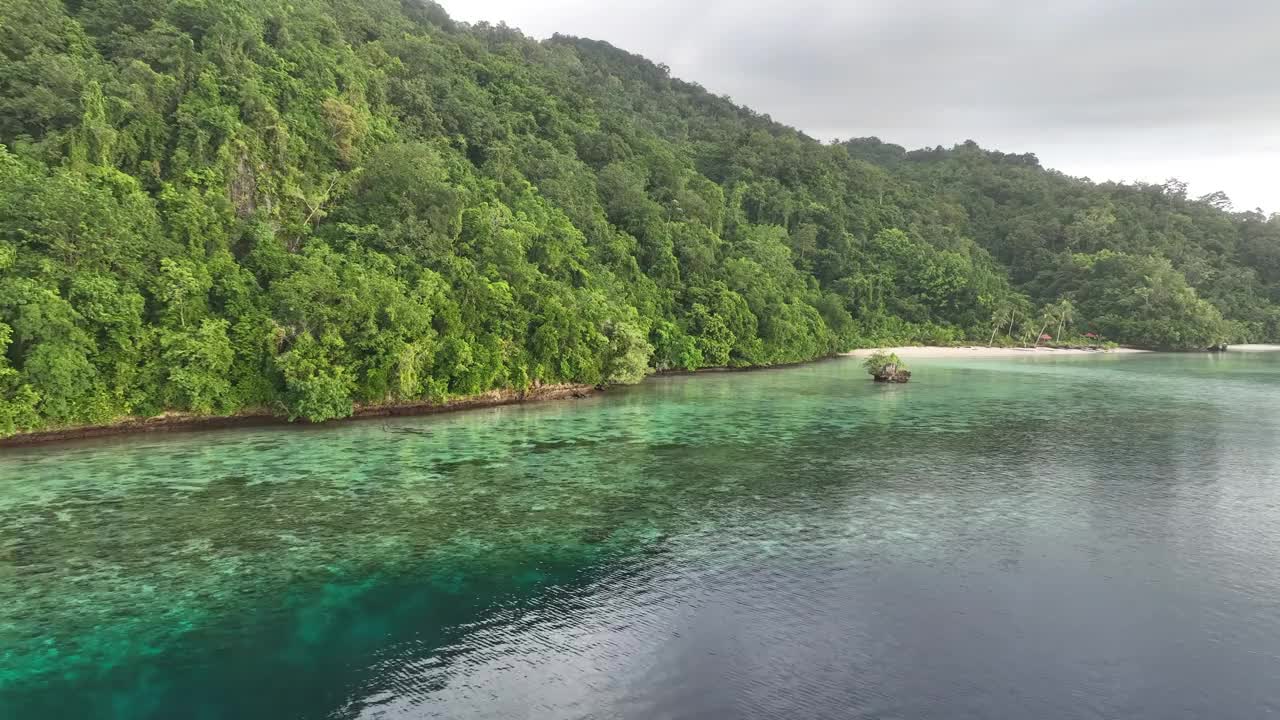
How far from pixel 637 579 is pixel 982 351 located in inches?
3786

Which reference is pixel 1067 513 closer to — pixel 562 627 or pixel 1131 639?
pixel 1131 639

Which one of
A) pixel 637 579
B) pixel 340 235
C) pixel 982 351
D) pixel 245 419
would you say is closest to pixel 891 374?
pixel 340 235

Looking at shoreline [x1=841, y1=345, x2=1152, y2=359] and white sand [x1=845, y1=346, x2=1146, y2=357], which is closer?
white sand [x1=845, y1=346, x2=1146, y2=357]

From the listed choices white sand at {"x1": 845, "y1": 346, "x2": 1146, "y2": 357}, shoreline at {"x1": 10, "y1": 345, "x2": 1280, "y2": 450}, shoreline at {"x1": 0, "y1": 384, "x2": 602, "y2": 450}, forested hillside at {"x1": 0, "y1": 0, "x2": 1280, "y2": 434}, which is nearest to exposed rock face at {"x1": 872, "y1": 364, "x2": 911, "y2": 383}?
forested hillside at {"x1": 0, "y1": 0, "x2": 1280, "y2": 434}

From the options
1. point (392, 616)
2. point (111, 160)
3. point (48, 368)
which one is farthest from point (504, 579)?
point (111, 160)

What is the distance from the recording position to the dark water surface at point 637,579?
10.5 meters

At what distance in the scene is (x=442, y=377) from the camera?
38.0 m

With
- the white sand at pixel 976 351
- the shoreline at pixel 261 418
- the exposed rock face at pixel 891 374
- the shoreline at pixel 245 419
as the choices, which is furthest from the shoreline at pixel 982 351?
the shoreline at pixel 245 419

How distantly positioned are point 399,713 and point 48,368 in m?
26.1

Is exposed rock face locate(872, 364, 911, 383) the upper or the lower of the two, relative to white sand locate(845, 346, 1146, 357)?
lower

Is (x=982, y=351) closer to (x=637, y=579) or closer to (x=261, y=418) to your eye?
(x=261, y=418)

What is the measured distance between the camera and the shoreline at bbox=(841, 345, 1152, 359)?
Result: 297 feet

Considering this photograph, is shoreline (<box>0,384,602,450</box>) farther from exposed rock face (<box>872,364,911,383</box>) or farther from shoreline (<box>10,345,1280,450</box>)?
exposed rock face (<box>872,364,911,383</box>)

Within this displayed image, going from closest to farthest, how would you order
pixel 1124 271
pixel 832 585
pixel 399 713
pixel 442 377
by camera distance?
pixel 399 713
pixel 832 585
pixel 442 377
pixel 1124 271
